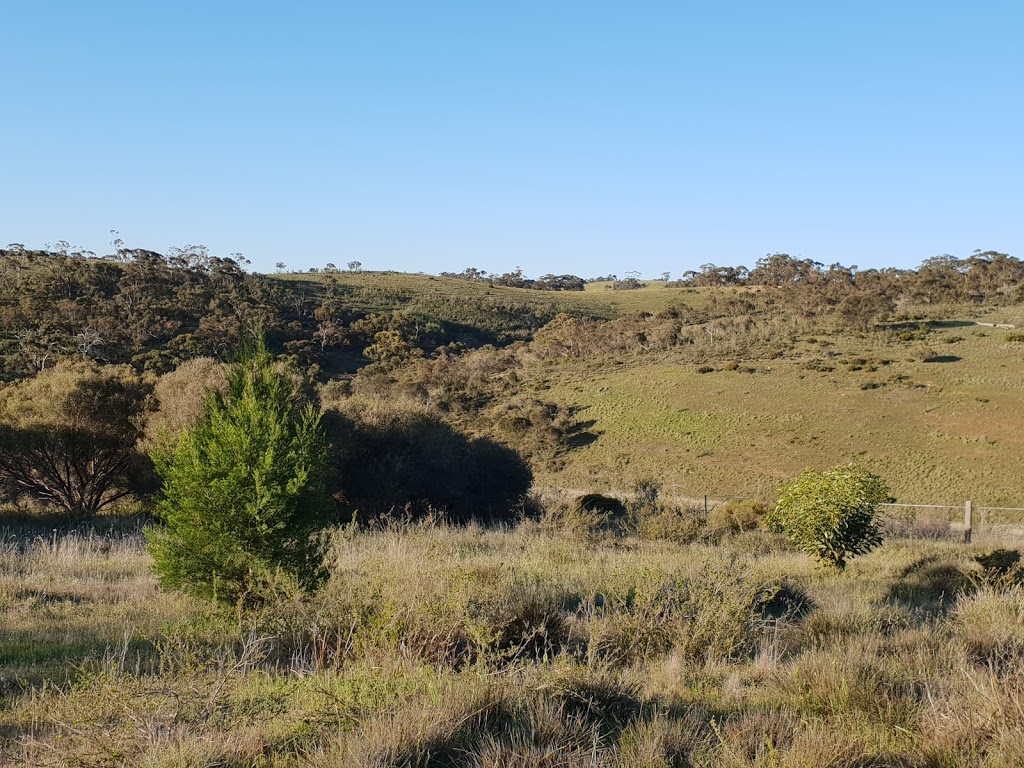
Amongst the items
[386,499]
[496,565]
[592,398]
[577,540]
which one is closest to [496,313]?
[592,398]

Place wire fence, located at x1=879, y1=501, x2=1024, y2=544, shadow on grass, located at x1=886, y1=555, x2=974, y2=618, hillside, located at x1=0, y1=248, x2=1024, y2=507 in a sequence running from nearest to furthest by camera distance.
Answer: shadow on grass, located at x1=886, y1=555, x2=974, y2=618 → wire fence, located at x1=879, y1=501, x2=1024, y2=544 → hillside, located at x1=0, y1=248, x2=1024, y2=507

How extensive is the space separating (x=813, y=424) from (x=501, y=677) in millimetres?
40821

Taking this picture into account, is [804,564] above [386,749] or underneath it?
underneath

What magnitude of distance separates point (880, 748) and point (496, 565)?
556 cm

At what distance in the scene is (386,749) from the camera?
3547 mm

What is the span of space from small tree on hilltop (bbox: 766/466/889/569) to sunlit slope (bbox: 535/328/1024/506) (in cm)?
2224

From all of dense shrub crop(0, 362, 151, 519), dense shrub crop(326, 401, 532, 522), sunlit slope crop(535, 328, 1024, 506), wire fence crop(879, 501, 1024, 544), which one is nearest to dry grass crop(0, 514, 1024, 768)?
dense shrub crop(326, 401, 532, 522)

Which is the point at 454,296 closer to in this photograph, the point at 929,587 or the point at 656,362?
the point at 656,362

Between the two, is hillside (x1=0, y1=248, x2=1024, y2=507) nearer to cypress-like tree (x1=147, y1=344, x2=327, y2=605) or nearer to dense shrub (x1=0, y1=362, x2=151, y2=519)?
dense shrub (x1=0, y1=362, x2=151, y2=519)

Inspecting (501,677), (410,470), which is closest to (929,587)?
(501,677)

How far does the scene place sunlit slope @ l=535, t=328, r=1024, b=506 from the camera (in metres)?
35.3

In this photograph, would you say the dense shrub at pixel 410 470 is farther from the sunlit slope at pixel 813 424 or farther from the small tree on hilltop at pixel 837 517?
the sunlit slope at pixel 813 424

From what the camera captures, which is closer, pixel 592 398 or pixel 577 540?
pixel 577 540

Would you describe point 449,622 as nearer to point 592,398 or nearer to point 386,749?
point 386,749
